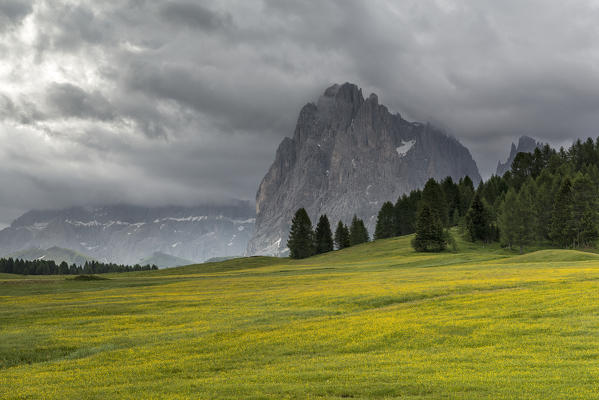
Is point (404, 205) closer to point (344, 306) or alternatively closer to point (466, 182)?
point (466, 182)

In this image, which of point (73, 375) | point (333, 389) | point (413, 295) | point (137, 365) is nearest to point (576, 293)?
point (413, 295)

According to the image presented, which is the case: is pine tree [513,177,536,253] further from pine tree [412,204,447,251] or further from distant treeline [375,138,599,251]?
pine tree [412,204,447,251]

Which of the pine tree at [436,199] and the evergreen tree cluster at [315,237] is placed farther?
the evergreen tree cluster at [315,237]

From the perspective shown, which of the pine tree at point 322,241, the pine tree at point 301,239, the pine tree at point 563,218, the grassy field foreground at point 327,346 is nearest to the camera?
the grassy field foreground at point 327,346

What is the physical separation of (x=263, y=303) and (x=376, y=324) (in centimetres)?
1624

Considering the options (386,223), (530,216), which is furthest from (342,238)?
(530,216)

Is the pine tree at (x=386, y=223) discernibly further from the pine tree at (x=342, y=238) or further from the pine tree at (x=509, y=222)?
the pine tree at (x=509, y=222)

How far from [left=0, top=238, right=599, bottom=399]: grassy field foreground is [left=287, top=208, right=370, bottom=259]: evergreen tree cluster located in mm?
99787

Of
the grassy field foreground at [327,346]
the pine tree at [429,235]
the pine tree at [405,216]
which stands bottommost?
the grassy field foreground at [327,346]

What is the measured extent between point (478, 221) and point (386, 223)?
44.7m

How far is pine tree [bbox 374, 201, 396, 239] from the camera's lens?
151 metres

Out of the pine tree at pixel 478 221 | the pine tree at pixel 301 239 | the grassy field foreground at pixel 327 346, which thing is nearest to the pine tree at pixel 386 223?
the pine tree at pixel 301 239

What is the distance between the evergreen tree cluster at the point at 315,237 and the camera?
142750mm

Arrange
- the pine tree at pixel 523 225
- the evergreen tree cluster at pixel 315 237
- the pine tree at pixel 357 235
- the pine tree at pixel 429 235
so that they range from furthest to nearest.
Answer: the pine tree at pixel 357 235 < the evergreen tree cluster at pixel 315 237 < the pine tree at pixel 429 235 < the pine tree at pixel 523 225
